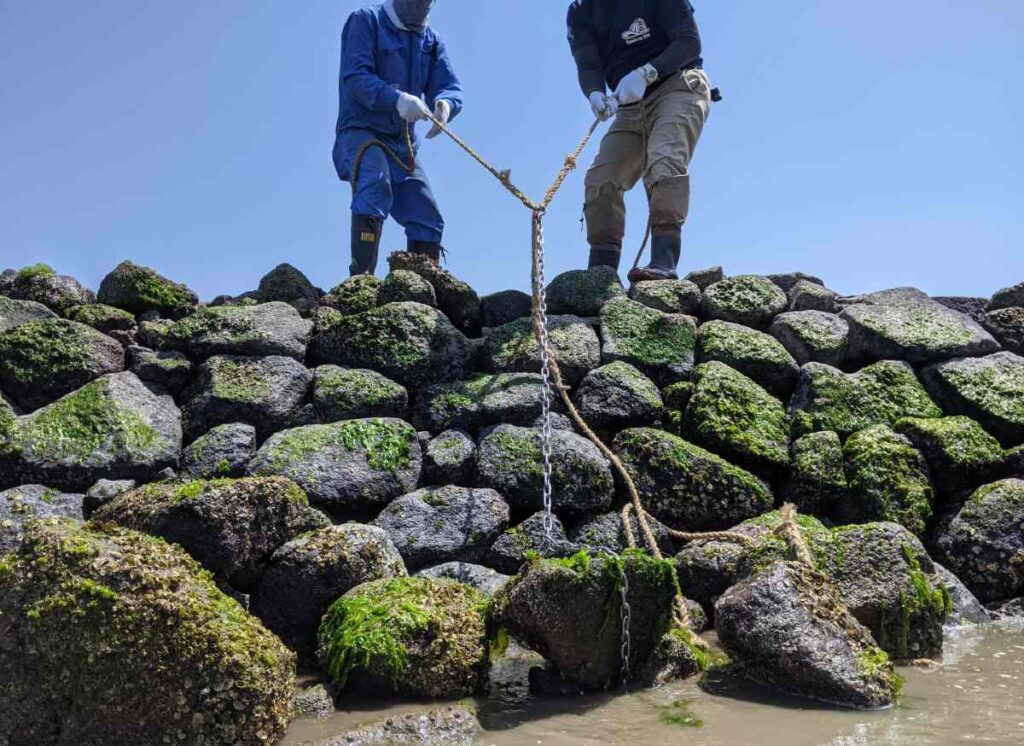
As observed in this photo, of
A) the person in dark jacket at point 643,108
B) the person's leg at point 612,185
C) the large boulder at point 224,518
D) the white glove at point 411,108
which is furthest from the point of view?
the person's leg at point 612,185

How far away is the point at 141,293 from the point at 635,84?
4.91 meters

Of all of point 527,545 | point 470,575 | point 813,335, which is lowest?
point 470,575

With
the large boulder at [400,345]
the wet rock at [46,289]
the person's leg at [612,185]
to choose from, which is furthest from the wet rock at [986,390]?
the wet rock at [46,289]

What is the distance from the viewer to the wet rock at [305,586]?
4.92 metres

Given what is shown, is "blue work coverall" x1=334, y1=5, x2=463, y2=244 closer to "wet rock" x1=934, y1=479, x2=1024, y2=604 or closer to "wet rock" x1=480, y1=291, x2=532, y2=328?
"wet rock" x1=480, y1=291, x2=532, y2=328

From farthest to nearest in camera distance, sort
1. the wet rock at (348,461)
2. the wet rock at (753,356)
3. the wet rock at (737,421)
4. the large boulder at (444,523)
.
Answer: the wet rock at (753,356)
the wet rock at (737,421)
the wet rock at (348,461)
the large boulder at (444,523)

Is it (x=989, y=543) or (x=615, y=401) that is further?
(x=615, y=401)

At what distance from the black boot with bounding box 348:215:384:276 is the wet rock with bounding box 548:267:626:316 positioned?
1800 millimetres

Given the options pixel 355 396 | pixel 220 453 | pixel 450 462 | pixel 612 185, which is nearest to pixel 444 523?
pixel 450 462

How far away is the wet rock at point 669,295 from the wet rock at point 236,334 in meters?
3.03

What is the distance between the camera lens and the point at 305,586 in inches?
194

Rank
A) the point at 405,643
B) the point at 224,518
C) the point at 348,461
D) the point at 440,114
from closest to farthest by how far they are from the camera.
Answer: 1. the point at 405,643
2. the point at 224,518
3. the point at 348,461
4. the point at 440,114

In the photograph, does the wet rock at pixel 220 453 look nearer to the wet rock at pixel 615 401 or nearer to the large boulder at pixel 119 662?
the large boulder at pixel 119 662

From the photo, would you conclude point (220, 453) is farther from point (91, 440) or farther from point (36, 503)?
point (36, 503)
